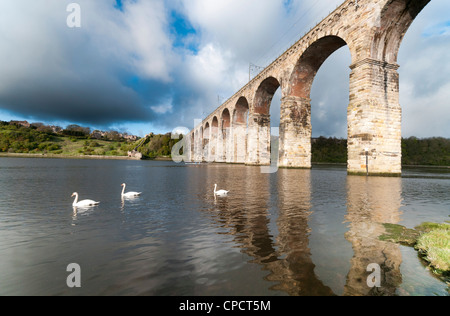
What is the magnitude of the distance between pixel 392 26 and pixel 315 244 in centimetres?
2104

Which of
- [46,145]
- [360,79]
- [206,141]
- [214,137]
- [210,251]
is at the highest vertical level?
[46,145]

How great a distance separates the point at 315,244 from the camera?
3838mm

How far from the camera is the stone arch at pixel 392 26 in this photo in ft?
52.6

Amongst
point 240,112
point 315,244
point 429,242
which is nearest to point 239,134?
point 240,112

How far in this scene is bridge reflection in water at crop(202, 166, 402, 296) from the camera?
2.59m

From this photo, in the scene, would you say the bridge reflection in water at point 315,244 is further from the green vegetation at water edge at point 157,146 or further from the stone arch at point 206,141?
the green vegetation at water edge at point 157,146

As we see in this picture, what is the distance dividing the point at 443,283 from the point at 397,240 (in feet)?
5.00

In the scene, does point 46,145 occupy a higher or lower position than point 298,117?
higher

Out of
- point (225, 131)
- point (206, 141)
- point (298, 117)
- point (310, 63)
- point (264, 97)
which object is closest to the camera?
point (310, 63)

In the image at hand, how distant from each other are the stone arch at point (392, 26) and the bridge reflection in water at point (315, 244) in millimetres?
16228

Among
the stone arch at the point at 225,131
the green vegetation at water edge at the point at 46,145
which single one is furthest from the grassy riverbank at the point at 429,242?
the green vegetation at water edge at the point at 46,145

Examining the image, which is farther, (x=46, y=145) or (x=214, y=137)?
(x=46, y=145)

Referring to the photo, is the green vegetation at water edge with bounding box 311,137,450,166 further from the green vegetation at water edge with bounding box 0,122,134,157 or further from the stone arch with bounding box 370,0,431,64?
the green vegetation at water edge with bounding box 0,122,134,157

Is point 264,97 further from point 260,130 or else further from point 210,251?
point 210,251
